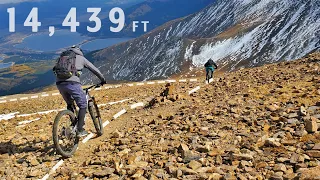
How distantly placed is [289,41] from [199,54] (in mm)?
49238

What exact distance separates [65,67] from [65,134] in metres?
1.77

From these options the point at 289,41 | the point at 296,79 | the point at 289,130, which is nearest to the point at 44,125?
the point at 289,130

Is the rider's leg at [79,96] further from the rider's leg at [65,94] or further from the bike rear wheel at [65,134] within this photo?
the bike rear wheel at [65,134]

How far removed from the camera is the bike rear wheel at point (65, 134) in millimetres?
9086

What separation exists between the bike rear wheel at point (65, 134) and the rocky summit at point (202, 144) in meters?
0.28

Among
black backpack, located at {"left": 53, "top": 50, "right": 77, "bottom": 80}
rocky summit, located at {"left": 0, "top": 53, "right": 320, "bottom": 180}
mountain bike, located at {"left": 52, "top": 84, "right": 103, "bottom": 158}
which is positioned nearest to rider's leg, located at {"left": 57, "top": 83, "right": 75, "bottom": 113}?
mountain bike, located at {"left": 52, "top": 84, "right": 103, "bottom": 158}

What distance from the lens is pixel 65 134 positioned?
943 cm

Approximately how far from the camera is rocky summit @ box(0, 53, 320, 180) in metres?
6.99

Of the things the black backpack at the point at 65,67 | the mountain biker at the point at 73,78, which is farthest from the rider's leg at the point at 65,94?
the black backpack at the point at 65,67

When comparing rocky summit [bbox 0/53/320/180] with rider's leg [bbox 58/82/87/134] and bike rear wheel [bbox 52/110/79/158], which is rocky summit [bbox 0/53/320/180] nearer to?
bike rear wheel [bbox 52/110/79/158]

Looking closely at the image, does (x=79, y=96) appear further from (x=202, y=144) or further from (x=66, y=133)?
(x=202, y=144)

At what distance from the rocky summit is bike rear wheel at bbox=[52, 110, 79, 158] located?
28 cm

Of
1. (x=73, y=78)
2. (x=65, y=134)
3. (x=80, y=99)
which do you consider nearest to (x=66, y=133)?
(x=65, y=134)

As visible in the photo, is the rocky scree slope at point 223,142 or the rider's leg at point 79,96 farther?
the rider's leg at point 79,96
